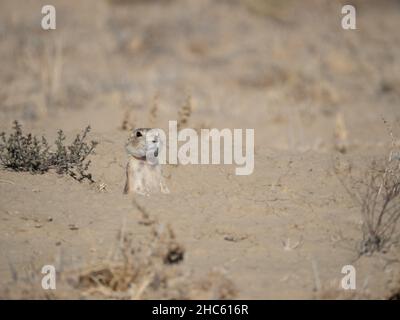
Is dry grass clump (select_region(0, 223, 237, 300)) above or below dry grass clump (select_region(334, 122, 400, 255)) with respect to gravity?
below

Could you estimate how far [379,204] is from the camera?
491cm

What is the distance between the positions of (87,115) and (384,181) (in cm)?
538

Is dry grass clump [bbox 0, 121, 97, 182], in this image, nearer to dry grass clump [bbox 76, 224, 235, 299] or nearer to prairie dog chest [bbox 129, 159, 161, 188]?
prairie dog chest [bbox 129, 159, 161, 188]

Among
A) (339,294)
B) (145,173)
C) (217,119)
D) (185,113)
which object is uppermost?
(217,119)

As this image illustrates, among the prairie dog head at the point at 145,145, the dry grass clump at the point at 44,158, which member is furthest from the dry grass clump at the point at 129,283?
the dry grass clump at the point at 44,158

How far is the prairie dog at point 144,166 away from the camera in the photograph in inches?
203

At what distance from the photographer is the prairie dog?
203 inches

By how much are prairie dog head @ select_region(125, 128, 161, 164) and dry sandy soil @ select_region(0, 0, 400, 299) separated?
0.32m

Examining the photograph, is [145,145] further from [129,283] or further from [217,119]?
[217,119]

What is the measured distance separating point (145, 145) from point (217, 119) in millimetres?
4305

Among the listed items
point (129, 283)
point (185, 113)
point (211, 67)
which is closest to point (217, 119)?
point (185, 113)

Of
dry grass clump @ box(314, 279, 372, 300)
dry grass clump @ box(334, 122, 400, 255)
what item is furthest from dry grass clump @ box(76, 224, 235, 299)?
dry grass clump @ box(334, 122, 400, 255)

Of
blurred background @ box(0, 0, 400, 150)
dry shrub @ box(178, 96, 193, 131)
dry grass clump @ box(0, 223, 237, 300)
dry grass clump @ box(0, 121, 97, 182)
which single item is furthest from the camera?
blurred background @ box(0, 0, 400, 150)

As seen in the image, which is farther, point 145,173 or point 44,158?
point 44,158
